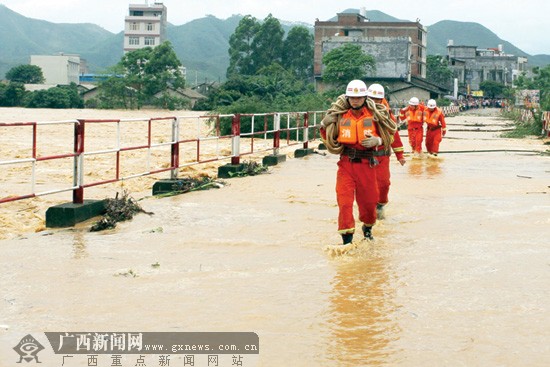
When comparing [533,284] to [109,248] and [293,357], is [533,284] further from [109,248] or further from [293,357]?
[109,248]

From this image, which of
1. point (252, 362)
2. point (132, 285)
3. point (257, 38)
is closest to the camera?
point (252, 362)

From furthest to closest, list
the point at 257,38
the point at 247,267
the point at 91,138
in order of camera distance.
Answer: the point at 257,38 < the point at 91,138 < the point at 247,267

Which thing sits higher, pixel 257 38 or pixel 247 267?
pixel 257 38

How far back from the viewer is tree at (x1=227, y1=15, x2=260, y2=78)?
120m

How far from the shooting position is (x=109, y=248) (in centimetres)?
879

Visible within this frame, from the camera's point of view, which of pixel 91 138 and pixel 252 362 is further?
pixel 91 138

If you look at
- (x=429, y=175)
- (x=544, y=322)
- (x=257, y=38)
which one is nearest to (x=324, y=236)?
(x=544, y=322)

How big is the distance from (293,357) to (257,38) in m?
119

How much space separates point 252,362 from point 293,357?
0.85 feet

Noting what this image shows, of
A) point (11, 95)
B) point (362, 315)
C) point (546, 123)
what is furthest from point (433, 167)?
point (11, 95)

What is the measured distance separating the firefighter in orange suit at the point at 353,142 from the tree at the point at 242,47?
112 meters

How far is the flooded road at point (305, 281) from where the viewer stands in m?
5.50

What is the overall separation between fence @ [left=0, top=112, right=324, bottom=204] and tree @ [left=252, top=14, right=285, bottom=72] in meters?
79.6

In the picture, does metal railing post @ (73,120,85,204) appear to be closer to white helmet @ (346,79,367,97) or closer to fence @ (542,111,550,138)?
white helmet @ (346,79,367,97)
